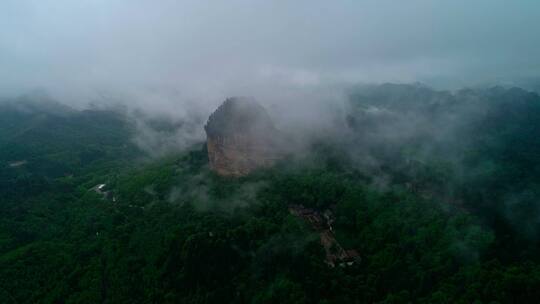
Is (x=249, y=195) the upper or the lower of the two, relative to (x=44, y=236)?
upper

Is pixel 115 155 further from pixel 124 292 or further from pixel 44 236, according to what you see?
pixel 124 292

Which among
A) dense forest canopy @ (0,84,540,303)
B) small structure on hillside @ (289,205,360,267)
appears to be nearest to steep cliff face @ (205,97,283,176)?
dense forest canopy @ (0,84,540,303)

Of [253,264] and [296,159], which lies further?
[296,159]

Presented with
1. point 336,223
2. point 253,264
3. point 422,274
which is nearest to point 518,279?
point 422,274

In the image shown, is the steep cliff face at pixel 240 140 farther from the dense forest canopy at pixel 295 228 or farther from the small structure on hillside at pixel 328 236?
the small structure on hillside at pixel 328 236

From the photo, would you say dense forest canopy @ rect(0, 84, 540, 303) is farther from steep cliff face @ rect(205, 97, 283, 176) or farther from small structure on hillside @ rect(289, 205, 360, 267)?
steep cliff face @ rect(205, 97, 283, 176)

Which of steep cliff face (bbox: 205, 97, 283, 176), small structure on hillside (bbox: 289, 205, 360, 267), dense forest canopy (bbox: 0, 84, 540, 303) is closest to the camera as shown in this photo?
dense forest canopy (bbox: 0, 84, 540, 303)
